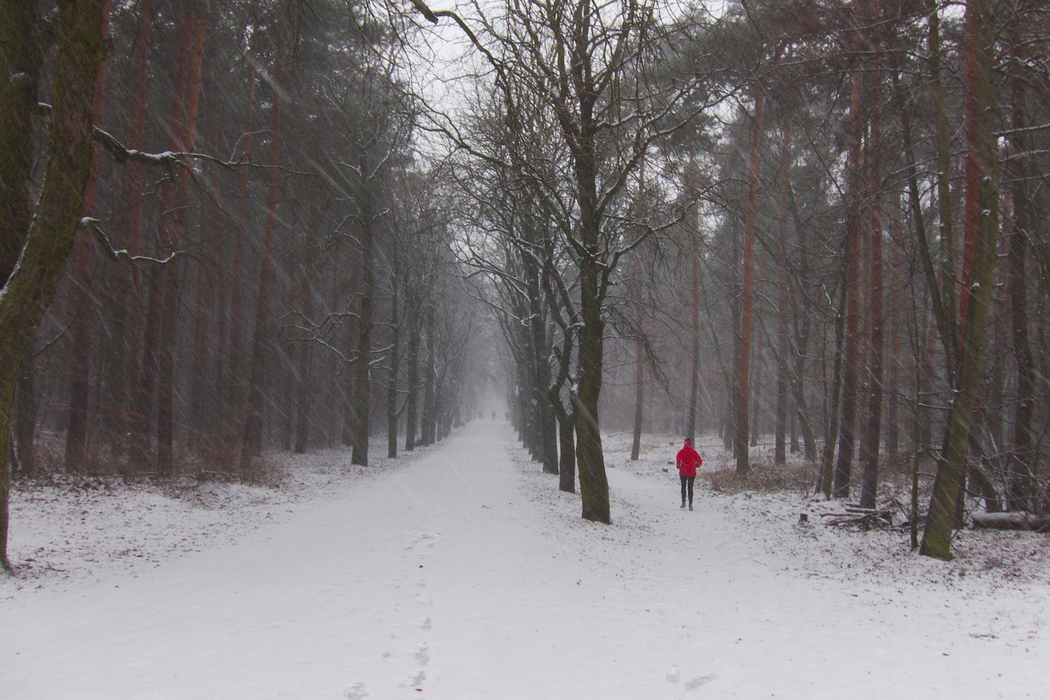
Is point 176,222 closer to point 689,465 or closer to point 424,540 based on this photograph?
point 424,540

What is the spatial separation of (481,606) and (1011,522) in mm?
9710

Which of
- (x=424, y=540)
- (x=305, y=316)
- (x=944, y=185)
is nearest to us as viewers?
(x=944, y=185)

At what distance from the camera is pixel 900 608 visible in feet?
24.5

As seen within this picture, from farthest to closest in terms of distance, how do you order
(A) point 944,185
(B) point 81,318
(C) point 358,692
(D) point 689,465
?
(D) point 689,465 < (B) point 81,318 < (A) point 944,185 < (C) point 358,692

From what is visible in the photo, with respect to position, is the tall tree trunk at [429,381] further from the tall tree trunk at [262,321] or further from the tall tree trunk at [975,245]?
the tall tree trunk at [975,245]

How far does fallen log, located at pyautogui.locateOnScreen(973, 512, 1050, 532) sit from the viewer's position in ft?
34.2

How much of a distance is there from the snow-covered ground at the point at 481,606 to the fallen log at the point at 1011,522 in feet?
1.49

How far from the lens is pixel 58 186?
6195 millimetres

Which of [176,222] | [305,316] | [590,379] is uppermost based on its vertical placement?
[176,222]

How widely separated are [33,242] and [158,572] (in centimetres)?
407

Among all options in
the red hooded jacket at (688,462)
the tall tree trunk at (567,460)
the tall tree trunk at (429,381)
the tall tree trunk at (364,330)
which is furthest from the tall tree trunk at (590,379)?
the tall tree trunk at (429,381)

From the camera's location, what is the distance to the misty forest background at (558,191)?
23.9 ft

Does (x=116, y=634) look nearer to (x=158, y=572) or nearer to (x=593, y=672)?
(x=158, y=572)

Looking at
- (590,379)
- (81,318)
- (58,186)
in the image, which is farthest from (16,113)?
(590,379)
